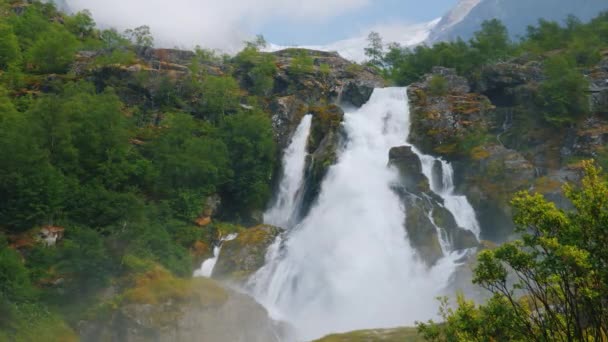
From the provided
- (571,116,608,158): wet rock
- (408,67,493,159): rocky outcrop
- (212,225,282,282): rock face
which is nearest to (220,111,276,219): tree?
(212,225,282,282): rock face

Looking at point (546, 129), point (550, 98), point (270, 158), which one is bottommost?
point (270, 158)

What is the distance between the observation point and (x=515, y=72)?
5228cm

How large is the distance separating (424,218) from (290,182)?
586 inches

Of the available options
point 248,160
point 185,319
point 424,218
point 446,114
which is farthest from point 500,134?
point 185,319

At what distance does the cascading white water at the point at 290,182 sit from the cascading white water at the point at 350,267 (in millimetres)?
3799

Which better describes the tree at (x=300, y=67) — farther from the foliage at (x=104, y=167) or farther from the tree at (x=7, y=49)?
the tree at (x=7, y=49)

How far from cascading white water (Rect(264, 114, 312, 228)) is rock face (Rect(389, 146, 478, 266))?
32.6ft

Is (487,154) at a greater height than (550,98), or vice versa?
(550,98)

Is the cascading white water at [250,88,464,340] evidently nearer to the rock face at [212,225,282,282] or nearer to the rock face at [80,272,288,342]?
the rock face at [212,225,282,282]

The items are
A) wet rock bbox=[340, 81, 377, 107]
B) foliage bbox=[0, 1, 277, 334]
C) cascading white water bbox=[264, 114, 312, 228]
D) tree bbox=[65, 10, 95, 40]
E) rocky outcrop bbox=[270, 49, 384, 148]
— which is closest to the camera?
foliage bbox=[0, 1, 277, 334]

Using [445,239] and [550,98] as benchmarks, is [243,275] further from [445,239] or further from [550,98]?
[550,98]

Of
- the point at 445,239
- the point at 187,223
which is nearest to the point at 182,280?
the point at 187,223

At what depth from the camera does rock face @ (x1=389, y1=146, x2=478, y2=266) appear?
34.1m

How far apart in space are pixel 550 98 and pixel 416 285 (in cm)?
2707
